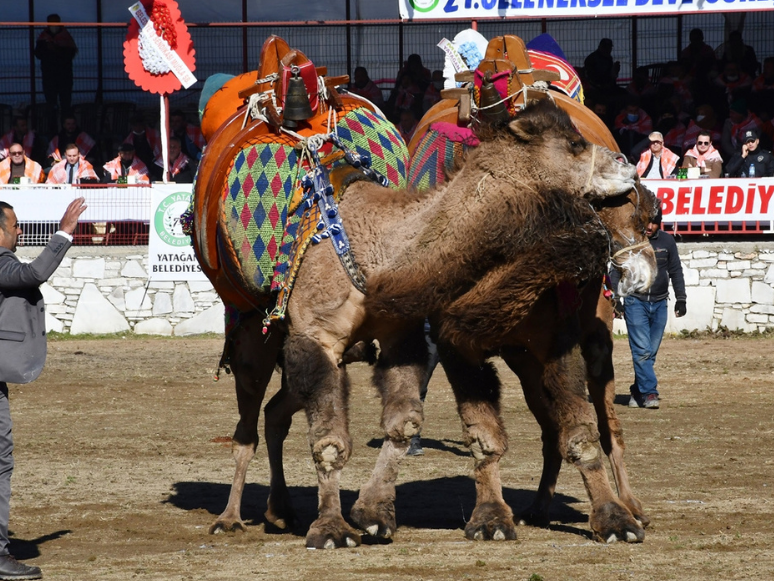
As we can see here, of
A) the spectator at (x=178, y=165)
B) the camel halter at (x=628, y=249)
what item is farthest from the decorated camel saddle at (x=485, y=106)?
the spectator at (x=178, y=165)

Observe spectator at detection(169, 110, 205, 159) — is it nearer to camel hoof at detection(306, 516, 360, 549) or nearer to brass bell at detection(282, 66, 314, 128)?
brass bell at detection(282, 66, 314, 128)

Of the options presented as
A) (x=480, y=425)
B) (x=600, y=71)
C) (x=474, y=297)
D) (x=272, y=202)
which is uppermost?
(x=600, y=71)

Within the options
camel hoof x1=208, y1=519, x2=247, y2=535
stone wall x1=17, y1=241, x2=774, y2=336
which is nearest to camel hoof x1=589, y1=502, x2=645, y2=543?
camel hoof x1=208, y1=519, x2=247, y2=535

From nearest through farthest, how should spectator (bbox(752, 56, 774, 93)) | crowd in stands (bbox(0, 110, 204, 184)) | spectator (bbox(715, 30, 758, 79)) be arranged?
crowd in stands (bbox(0, 110, 204, 184)), spectator (bbox(752, 56, 774, 93)), spectator (bbox(715, 30, 758, 79))

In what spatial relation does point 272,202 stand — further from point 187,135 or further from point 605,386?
point 187,135

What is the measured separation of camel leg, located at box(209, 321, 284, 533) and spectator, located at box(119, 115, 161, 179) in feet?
42.6

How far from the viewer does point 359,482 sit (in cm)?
860

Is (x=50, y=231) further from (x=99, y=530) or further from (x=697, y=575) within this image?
(x=697, y=575)

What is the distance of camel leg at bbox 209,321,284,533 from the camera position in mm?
7527

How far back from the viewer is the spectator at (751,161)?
1730 centimetres

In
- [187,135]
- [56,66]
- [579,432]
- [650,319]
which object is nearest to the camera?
[579,432]

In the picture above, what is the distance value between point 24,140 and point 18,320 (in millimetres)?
16005

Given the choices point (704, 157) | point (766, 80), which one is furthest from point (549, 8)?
point (766, 80)

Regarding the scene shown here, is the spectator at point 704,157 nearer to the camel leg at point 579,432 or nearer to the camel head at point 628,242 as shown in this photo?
the camel leg at point 579,432
